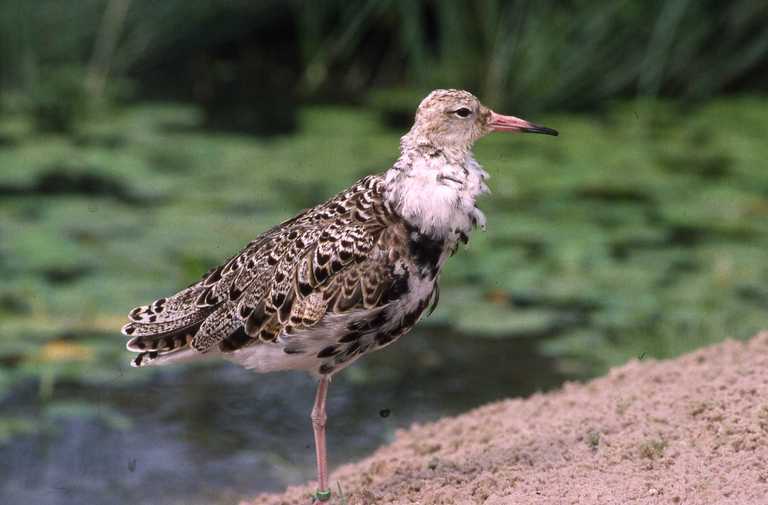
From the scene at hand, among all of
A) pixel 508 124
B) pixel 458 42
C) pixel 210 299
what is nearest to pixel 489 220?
pixel 458 42

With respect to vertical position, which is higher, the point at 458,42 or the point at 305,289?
the point at 458,42

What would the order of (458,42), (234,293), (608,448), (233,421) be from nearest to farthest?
(608,448) < (234,293) < (233,421) < (458,42)

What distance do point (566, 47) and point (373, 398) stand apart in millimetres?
3710

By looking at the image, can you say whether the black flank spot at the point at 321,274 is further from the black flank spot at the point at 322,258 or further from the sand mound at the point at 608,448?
the sand mound at the point at 608,448

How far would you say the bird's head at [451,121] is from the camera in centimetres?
410

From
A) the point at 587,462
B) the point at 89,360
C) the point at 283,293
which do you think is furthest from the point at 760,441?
the point at 89,360

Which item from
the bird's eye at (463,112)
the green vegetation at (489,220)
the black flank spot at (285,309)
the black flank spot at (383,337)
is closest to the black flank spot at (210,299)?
the black flank spot at (285,309)

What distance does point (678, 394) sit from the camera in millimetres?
4688

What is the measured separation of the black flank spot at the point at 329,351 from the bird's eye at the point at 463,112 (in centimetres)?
85

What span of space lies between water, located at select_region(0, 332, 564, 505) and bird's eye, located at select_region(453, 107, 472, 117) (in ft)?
6.29

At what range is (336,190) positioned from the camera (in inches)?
321

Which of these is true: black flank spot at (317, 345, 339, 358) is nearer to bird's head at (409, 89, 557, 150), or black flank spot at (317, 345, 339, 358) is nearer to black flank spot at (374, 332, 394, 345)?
black flank spot at (374, 332, 394, 345)

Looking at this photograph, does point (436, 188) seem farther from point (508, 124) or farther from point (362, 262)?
point (508, 124)

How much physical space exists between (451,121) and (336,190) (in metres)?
4.07
